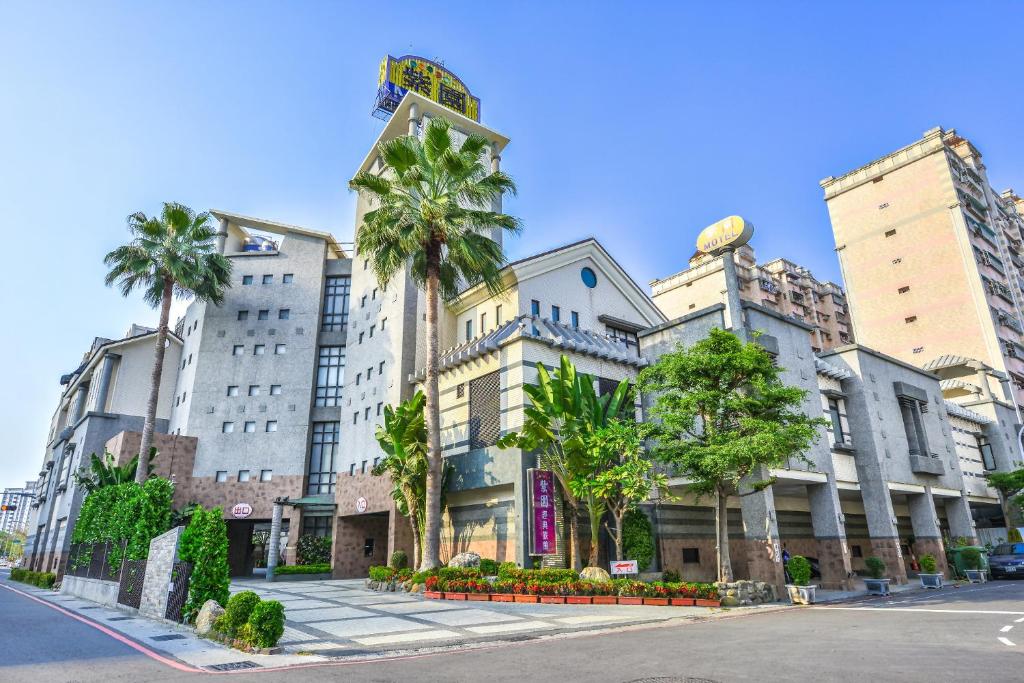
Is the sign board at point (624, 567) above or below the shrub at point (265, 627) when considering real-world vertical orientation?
above

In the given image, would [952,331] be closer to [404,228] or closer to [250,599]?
[404,228]

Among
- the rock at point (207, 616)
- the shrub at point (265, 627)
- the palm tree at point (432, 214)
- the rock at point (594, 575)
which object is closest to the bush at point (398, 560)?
the palm tree at point (432, 214)

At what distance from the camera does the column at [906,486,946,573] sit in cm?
2923

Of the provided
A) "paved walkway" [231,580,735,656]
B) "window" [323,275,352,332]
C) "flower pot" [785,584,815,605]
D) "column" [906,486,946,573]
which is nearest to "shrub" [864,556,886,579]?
"column" [906,486,946,573]

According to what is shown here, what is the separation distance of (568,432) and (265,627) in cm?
1289

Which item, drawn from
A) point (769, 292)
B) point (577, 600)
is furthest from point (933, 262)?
point (577, 600)

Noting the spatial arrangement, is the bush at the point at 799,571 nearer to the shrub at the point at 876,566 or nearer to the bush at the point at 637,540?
the bush at the point at 637,540

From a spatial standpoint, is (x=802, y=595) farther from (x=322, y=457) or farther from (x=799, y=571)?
(x=322, y=457)

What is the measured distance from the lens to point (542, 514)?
21453mm

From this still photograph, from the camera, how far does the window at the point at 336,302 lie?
42.6m

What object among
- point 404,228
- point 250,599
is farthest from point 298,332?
point 250,599

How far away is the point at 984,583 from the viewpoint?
27453 mm

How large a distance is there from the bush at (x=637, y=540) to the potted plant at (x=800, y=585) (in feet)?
15.8

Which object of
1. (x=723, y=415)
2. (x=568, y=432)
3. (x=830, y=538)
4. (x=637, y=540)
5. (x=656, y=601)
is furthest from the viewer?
(x=830, y=538)
